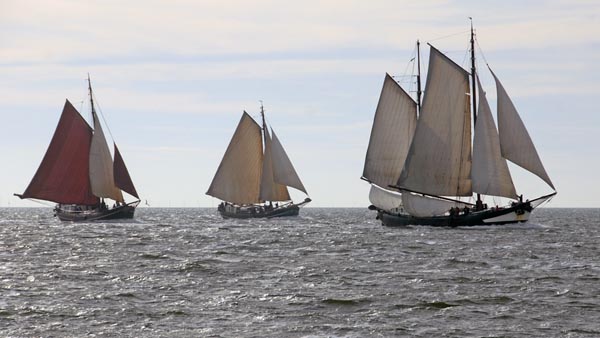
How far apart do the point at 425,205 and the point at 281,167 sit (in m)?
37.1

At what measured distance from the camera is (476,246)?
6003 centimetres

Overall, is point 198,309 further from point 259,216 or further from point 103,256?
point 259,216

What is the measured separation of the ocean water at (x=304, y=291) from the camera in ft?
92.2

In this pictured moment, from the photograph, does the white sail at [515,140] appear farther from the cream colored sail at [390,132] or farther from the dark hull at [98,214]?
the dark hull at [98,214]

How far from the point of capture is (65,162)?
105 m

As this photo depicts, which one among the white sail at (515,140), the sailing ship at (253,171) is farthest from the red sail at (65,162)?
the white sail at (515,140)

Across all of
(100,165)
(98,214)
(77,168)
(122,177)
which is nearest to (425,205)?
(122,177)

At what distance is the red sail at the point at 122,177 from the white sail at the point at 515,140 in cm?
4362

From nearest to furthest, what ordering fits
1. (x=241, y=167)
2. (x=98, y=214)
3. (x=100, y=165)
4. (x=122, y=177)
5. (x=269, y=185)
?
(x=100, y=165), (x=122, y=177), (x=98, y=214), (x=241, y=167), (x=269, y=185)

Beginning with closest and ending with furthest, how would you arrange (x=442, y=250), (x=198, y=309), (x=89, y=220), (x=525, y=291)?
1. (x=198, y=309)
2. (x=525, y=291)
3. (x=442, y=250)
4. (x=89, y=220)

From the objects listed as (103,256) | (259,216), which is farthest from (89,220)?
(103,256)

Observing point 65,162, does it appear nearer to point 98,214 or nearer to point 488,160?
point 98,214

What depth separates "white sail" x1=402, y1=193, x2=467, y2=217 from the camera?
3270 inches

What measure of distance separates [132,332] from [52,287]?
36.2 ft
